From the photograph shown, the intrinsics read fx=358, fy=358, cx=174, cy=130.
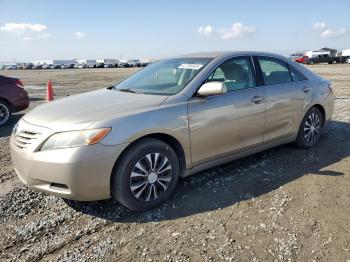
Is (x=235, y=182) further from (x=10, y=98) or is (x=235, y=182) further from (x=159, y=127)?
(x=10, y=98)

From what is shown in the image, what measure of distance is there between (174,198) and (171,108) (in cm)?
104

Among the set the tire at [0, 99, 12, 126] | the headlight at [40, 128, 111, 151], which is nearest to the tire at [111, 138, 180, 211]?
the headlight at [40, 128, 111, 151]

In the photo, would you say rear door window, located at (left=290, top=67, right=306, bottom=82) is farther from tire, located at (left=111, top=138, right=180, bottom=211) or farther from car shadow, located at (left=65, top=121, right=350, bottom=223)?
tire, located at (left=111, top=138, right=180, bottom=211)

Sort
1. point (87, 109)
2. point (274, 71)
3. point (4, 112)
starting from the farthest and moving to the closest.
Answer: point (4, 112) → point (274, 71) → point (87, 109)

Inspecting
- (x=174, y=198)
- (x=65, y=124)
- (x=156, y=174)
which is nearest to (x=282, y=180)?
(x=174, y=198)

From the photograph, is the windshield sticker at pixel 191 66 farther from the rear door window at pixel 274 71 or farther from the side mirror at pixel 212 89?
the rear door window at pixel 274 71

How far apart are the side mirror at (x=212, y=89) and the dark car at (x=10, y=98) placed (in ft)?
21.4

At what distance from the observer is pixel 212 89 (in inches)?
158

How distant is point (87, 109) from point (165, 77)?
4.11ft

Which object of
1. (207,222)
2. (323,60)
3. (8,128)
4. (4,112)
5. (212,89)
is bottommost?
(207,222)

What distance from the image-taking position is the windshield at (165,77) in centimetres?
430

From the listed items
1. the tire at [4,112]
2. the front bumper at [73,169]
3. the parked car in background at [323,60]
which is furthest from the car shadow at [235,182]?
the parked car in background at [323,60]

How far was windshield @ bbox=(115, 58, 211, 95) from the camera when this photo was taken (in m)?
4.30

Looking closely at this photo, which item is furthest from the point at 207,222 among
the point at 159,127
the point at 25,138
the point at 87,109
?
the point at 25,138
